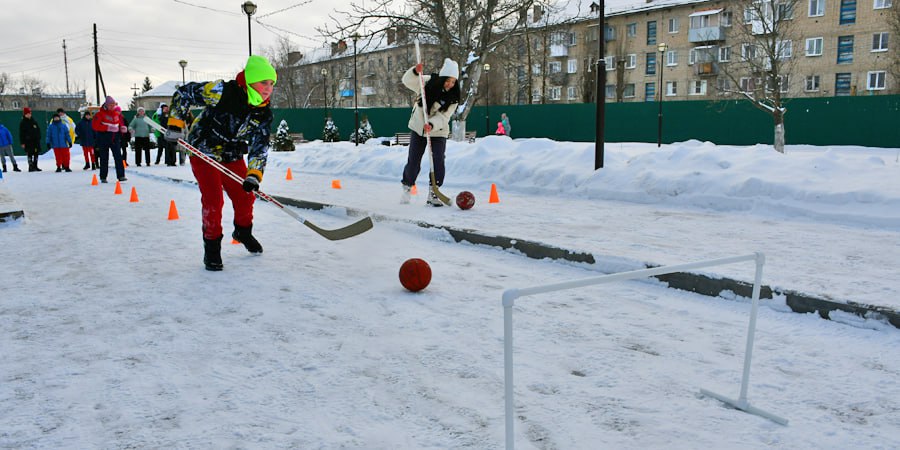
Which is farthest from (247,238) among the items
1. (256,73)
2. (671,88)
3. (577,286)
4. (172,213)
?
(671,88)

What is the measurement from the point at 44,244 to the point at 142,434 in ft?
16.9

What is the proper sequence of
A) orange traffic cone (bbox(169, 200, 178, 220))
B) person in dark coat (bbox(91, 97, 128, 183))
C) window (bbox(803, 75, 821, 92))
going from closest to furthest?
orange traffic cone (bbox(169, 200, 178, 220)), person in dark coat (bbox(91, 97, 128, 183)), window (bbox(803, 75, 821, 92))

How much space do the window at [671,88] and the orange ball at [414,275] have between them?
51.0 m

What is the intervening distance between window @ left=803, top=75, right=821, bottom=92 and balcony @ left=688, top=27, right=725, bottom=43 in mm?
6755

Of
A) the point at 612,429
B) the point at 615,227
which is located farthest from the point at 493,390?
the point at 615,227

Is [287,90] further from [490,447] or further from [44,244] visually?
[490,447]

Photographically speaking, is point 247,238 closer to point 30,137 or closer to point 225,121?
point 225,121

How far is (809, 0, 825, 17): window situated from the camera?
136ft

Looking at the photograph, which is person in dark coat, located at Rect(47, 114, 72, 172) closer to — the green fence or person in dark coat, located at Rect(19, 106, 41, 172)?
person in dark coat, located at Rect(19, 106, 41, 172)

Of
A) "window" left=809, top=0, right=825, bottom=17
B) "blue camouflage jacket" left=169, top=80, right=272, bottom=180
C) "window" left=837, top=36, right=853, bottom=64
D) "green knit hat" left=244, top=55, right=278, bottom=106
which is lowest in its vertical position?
"blue camouflage jacket" left=169, top=80, right=272, bottom=180

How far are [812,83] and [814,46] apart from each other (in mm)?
2410

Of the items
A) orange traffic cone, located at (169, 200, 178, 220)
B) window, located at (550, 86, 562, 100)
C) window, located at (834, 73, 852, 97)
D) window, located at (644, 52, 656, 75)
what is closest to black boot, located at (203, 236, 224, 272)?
orange traffic cone, located at (169, 200, 178, 220)

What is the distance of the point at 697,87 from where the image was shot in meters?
49.9

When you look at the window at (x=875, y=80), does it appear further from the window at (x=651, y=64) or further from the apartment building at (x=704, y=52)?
the window at (x=651, y=64)
